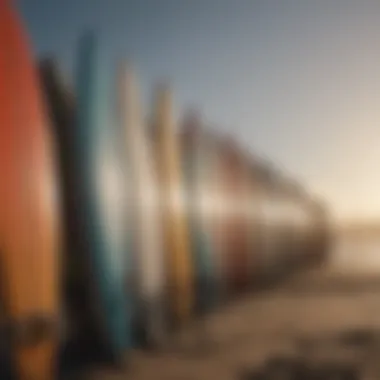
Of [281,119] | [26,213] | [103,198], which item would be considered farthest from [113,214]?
[281,119]

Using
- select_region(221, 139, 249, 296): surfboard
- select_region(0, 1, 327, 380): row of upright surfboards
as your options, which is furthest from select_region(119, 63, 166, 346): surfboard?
select_region(221, 139, 249, 296): surfboard

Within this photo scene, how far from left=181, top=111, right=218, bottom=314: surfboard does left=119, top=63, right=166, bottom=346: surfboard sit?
0.17 ft

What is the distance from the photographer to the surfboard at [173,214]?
4.03 feet

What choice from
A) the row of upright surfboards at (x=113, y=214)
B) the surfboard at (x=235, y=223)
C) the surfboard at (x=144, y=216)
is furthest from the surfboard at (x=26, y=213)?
the surfboard at (x=235, y=223)

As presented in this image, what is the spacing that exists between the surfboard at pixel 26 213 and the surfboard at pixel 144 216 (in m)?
0.13

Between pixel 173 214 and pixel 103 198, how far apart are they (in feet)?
0.42

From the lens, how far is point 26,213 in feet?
3.58

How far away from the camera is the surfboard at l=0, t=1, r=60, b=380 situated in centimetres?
107

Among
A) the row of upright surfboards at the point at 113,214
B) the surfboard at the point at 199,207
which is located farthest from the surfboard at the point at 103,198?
the surfboard at the point at 199,207

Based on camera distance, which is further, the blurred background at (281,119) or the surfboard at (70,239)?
the blurred background at (281,119)

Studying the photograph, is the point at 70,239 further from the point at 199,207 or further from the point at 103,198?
the point at 199,207

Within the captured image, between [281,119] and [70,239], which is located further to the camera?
[281,119]

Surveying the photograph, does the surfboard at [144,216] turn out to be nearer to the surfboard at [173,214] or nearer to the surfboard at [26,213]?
the surfboard at [173,214]

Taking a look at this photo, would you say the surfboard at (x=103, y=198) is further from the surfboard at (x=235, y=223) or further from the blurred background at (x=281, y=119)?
the surfboard at (x=235, y=223)
